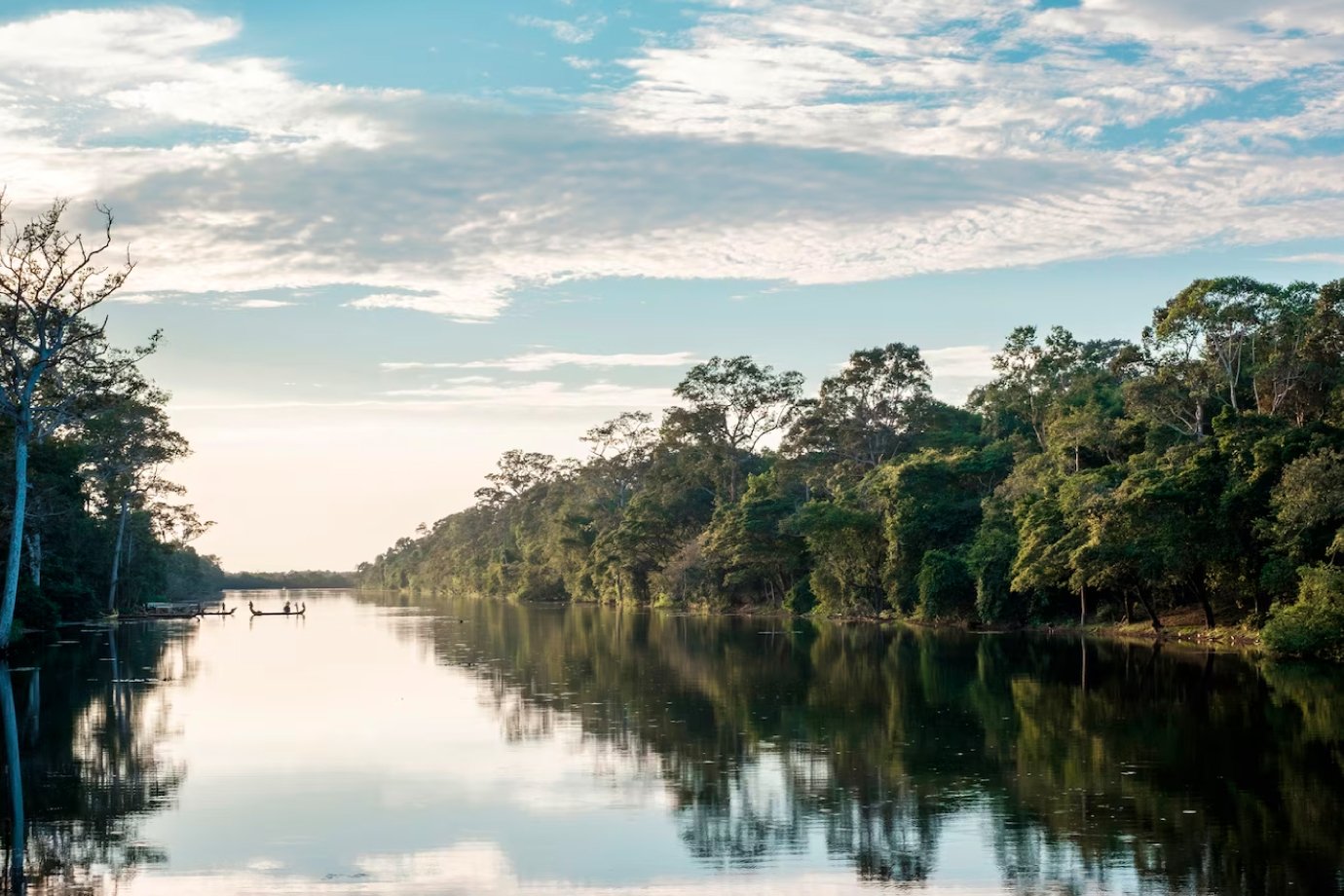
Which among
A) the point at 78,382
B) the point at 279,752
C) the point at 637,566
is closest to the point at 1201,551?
the point at 279,752

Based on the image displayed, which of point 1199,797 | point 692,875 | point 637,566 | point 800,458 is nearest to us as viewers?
point 692,875

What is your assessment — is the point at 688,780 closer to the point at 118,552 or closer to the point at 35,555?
the point at 35,555

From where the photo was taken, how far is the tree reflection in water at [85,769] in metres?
13.1

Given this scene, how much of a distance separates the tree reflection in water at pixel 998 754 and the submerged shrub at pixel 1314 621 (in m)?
1.36

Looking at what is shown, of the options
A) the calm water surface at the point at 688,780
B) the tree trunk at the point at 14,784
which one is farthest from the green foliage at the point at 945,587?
the tree trunk at the point at 14,784

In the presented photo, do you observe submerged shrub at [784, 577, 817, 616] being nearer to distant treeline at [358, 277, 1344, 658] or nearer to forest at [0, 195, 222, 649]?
distant treeline at [358, 277, 1344, 658]

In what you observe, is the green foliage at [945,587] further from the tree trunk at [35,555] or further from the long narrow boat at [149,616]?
the long narrow boat at [149,616]

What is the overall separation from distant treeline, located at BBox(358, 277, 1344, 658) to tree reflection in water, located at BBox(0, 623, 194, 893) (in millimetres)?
29247

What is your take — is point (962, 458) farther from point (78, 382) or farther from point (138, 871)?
point (138, 871)

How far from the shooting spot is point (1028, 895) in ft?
38.3

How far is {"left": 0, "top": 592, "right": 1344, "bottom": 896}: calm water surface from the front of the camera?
12.7 metres

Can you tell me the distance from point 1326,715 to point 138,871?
19916mm

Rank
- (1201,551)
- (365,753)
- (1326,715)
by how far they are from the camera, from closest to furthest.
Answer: (365,753) < (1326,715) < (1201,551)

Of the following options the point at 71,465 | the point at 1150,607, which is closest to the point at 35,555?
the point at 71,465
